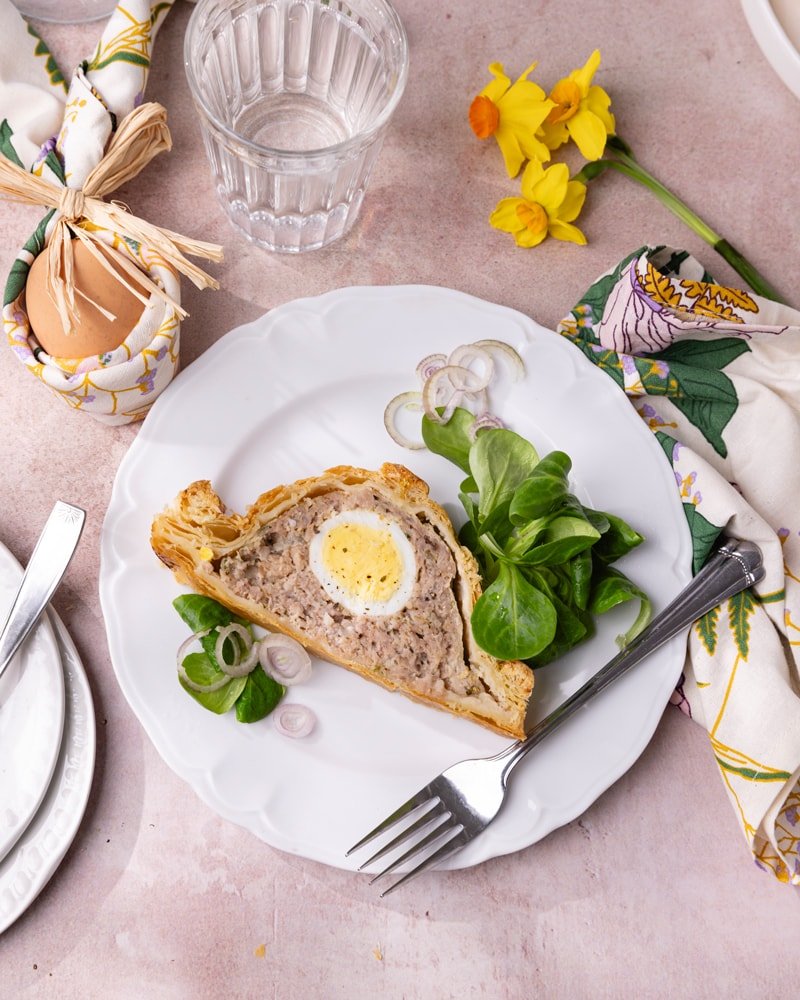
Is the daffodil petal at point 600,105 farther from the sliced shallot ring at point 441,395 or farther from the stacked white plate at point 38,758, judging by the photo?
the stacked white plate at point 38,758

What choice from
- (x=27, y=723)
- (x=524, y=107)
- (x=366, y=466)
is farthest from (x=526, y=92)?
(x=27, y=723)

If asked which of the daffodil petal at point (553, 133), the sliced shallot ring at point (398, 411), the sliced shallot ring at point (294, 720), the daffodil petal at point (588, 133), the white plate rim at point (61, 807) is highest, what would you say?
the daffodil petal at point (588, 133)

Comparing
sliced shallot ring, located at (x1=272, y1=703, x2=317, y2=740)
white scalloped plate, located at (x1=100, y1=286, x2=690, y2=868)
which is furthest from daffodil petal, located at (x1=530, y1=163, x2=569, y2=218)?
sliced shallot ring, located at (x1=272, y1=703, x2=317, y2=740)

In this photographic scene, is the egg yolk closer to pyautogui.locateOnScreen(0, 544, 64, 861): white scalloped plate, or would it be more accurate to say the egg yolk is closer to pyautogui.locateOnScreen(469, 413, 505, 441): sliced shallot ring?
pyautogui.locateOnScreen(469, 413, 505, 441): sliced shallot ring

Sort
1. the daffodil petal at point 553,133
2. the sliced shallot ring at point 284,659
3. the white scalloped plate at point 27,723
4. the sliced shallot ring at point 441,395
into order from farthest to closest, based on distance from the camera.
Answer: the daffodil petal at point 553,133
the sliced shallot ring at point 441,395
the sliced shallot ring at point 284,659
the white scalloped plate at point 27,723

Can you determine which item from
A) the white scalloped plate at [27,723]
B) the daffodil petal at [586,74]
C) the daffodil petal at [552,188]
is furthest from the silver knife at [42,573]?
the daffodil petal at [586,74]
